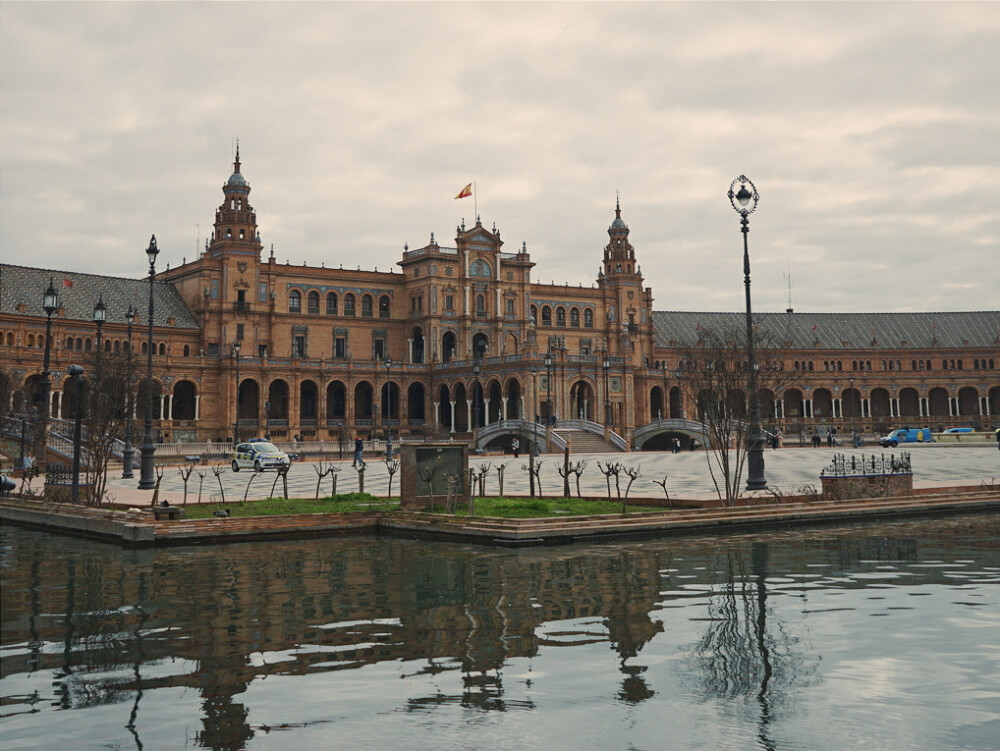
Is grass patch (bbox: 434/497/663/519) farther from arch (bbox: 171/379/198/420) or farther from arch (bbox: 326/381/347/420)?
arch (bbox: 326/381/347/420)

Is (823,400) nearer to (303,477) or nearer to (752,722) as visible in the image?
(303,477)

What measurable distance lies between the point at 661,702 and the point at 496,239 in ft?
300

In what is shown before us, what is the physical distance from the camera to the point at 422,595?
1520 centimetres

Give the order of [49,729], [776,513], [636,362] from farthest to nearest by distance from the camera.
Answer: [636,362], [776,513], [49,729]

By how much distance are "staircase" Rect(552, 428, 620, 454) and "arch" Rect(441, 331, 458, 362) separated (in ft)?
81.5

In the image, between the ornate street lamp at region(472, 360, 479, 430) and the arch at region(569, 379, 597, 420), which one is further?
the ornate street lamp at region(472, 360, 479, 430)

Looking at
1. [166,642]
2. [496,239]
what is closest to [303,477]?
[166,642]

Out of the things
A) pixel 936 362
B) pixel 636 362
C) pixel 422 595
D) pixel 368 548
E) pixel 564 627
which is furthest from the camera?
pixel 936 362

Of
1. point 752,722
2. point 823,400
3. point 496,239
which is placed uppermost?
point 496,239

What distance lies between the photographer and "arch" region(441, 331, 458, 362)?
9631 cm

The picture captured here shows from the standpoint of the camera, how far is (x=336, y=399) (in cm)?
9350

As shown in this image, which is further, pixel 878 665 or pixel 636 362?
pixel 636 362

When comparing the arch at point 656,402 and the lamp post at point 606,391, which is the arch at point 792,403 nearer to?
the arch at point 656,402

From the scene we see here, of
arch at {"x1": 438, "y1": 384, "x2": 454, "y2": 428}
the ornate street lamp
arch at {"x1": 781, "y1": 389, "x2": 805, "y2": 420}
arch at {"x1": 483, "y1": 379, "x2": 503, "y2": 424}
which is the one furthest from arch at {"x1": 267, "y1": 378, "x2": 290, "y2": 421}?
arch at {"x1": 781, "y1": 389, "x2": 805, "y2": 420}
